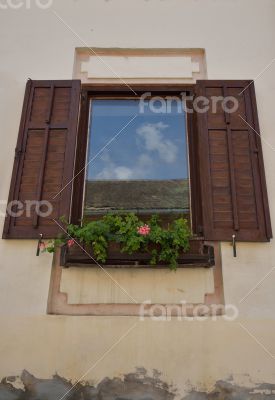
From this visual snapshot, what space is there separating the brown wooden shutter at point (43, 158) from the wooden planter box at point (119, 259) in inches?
12.9

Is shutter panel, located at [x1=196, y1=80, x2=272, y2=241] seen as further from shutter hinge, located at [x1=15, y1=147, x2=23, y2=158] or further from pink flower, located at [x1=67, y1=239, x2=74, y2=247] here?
shutter hinge, located at [x1=15, y1=147, x2=23, y2=158]

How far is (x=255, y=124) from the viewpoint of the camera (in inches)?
157

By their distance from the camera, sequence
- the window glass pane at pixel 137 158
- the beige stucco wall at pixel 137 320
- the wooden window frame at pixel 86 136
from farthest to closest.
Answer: the window glass pane at pixel 137 158 → the wooden window frame at pixel 86 136 → the beige stucco wall at pixel 137 320

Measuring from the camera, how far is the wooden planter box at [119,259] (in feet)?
10.8

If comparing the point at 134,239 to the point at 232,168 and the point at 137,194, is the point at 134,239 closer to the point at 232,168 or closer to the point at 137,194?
the point at 137,194

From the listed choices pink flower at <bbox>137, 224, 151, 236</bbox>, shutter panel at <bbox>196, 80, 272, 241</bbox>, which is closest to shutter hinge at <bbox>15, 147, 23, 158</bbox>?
pink flower at <bbox>137, 224, 151, 236</bbox>

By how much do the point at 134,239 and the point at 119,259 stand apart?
0.86ft

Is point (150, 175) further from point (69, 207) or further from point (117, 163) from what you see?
point (69, 207)

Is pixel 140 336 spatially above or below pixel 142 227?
below

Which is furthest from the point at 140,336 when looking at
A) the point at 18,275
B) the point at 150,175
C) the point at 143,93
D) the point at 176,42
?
the point at 176,42

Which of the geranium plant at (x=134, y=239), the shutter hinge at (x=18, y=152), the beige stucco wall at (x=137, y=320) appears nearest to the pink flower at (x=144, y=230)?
the geranium plant at (x=134, y=239)

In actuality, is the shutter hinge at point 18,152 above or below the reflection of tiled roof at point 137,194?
above

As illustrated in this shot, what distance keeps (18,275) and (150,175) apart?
1.89 meters

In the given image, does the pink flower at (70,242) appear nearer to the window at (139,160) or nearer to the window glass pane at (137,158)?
the window at (139,160)
